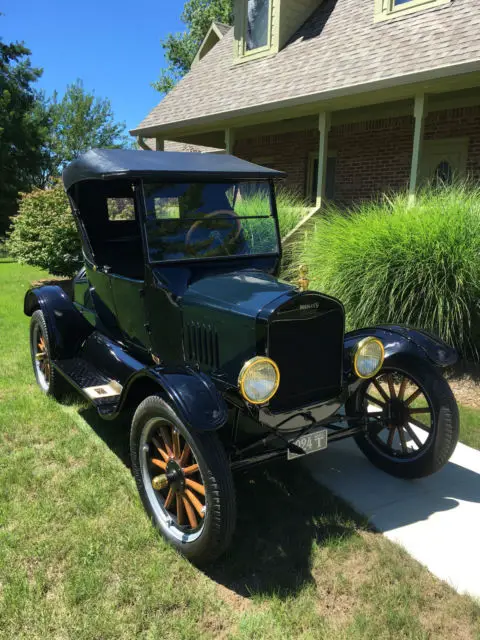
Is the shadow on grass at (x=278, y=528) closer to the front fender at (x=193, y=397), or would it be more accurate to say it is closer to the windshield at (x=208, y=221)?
the front fender at (x=193, y=397)

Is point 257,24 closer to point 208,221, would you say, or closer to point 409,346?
point 208,221

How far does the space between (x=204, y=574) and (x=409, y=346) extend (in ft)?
6.14

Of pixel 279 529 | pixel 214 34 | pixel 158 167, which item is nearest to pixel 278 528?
pixel 279 529

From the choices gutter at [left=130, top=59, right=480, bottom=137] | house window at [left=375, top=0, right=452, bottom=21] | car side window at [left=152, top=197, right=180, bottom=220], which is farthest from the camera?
house window at [left=375, top=0, right=452, bottom=21]

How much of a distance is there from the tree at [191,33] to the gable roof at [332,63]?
1725 cm

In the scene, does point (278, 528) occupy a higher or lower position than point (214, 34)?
lower

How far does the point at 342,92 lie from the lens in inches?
340

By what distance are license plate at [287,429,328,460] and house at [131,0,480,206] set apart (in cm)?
640

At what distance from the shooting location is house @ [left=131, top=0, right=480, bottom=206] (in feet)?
26.4

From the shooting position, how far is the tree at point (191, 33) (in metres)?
28.0

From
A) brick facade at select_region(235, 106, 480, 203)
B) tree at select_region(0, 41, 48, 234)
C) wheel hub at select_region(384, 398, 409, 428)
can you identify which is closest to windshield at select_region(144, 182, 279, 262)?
wheel hub at select_region(384, 398, 409, 428)

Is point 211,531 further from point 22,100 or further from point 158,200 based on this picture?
point 22,100

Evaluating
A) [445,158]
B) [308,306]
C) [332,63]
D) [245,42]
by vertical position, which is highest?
[245,42]

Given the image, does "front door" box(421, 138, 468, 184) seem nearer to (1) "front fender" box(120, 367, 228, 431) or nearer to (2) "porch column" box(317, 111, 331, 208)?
(2) "porch column" box(317, 111, 331, 208)
